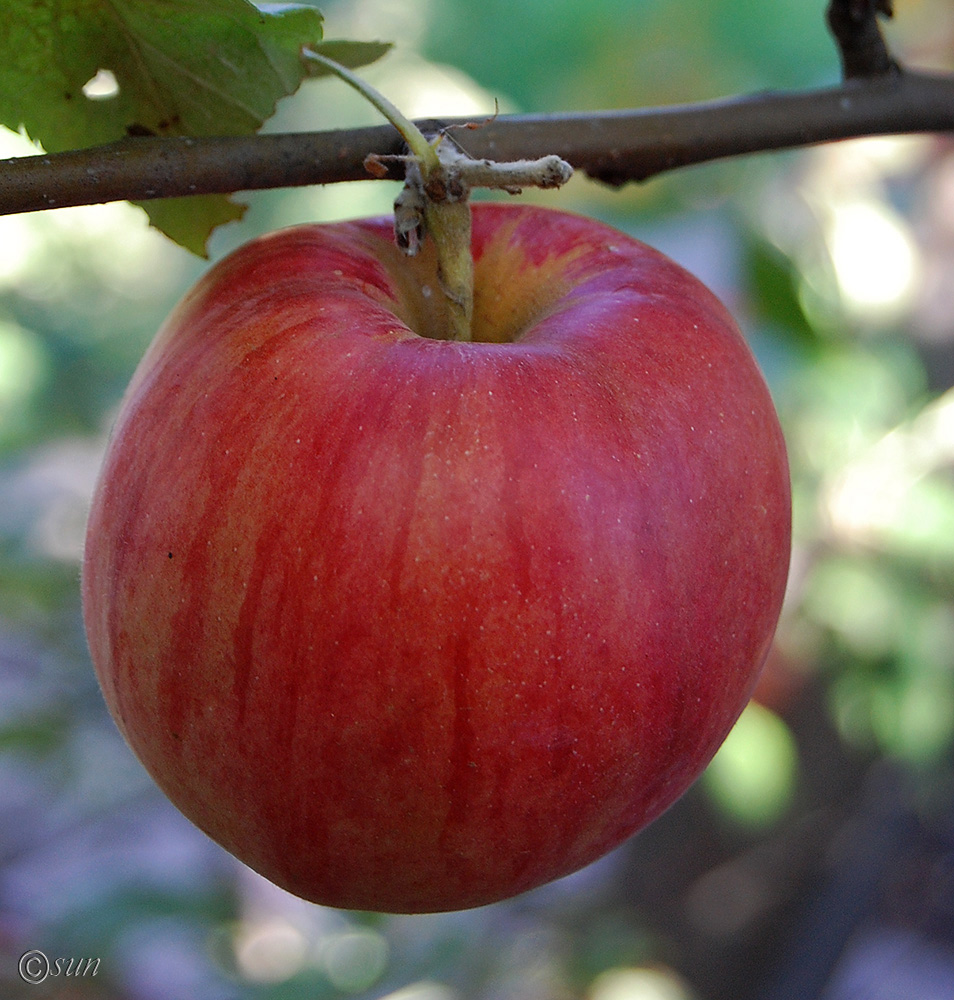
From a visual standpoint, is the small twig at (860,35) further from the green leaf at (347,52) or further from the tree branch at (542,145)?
the green leaf at (347,52)

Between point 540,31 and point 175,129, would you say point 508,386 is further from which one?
point 540,31

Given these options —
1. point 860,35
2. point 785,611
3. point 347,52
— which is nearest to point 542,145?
point 347,52

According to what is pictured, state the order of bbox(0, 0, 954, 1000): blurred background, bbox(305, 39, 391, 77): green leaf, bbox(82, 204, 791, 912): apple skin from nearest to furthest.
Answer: bbox(82, 204, 791, 912): apple skin, bbox(305, 39, 391, 77): green leaf, bbox(0, 0, 954, 1000): blurred background

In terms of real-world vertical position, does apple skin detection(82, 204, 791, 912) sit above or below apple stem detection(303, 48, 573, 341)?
below

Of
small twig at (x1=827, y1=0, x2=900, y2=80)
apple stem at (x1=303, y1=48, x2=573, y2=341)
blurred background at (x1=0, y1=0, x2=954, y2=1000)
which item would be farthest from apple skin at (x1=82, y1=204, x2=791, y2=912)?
blurred background at (x1=0, y1=0, x2=954, y2=1000)

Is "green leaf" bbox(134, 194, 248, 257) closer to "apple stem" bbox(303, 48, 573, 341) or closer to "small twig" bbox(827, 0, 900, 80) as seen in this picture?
"apple stem" bbox(303, 48, 573, 341)

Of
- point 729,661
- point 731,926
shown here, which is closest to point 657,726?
point 729,661

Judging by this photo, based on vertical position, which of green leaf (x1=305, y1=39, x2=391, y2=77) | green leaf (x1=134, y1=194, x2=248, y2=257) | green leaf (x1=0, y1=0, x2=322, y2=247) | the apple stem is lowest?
the apple stem
